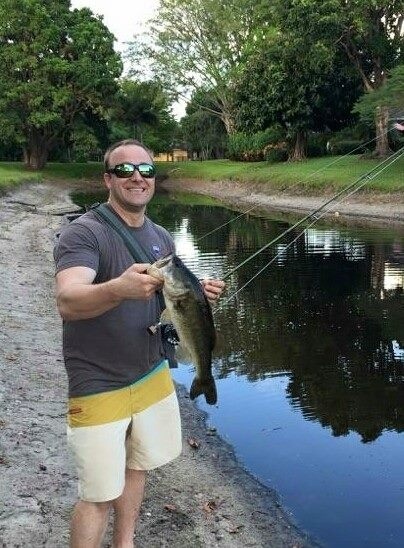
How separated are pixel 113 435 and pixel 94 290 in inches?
33.5

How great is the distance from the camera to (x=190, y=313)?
348cm

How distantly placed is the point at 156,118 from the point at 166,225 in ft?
149

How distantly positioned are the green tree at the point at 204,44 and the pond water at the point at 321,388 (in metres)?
46.4

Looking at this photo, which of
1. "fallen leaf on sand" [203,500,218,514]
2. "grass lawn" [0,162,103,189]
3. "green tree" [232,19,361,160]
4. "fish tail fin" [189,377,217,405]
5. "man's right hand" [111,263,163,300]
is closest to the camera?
"man's right hand" [111,263,163,300]

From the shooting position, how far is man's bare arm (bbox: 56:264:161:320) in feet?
9.61

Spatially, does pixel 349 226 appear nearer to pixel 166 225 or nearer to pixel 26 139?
pixel 166 225

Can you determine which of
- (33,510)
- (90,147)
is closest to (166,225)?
(33,510)

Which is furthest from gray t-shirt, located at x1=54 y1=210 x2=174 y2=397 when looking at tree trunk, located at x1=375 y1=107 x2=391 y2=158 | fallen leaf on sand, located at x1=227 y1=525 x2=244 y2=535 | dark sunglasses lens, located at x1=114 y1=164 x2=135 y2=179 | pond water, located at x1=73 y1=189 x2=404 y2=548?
tree trunk, located at x1=375 y1=107 x2=391 y2=158

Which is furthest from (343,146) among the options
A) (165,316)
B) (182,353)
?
(165,316)

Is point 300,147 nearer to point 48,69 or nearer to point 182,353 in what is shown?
point 48,69

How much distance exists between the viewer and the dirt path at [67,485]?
455 cm

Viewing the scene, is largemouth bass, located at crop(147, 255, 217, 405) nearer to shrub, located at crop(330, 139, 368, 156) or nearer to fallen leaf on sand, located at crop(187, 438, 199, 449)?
fallen leaf on sand, located at crop(187, 438, 199, 449)

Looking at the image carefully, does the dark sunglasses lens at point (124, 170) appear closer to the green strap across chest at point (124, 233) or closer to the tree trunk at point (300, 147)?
the green strap across chest at point (124, 233)

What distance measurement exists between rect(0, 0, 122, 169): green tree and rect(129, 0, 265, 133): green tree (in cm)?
686
